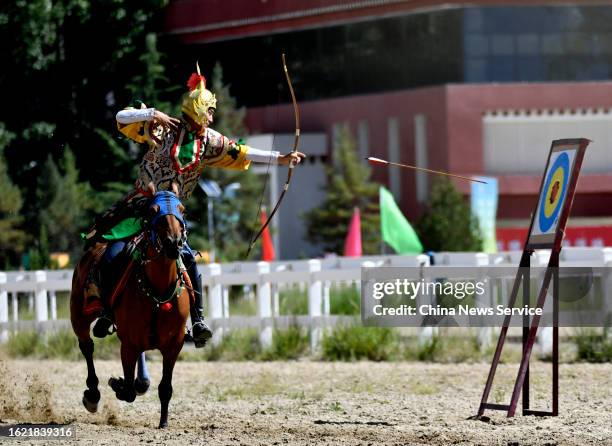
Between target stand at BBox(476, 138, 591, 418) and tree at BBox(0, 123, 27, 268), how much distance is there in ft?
87.9

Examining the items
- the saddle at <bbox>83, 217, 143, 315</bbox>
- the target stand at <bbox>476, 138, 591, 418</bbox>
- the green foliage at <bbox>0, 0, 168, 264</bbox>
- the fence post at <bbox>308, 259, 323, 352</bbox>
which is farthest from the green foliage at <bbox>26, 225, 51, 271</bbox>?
the target stand at <bbox>476, 138, 591, 418</bbox>

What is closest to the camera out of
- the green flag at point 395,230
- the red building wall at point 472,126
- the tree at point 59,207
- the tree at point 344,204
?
the green flag at point 395,230

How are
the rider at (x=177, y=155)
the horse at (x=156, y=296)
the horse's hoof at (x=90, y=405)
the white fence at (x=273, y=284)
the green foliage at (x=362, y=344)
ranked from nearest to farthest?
the horse at (x=156, y=296)
the rider at (x=177, y=155)
the horse's hoof at (x=90, y=405)
the green foliage at (x=362, y=344)
the white fence at (x=273, y=284)

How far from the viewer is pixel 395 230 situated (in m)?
28.0

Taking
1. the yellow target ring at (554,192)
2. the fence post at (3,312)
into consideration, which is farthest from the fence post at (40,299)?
the yellow target ring at (554,192)

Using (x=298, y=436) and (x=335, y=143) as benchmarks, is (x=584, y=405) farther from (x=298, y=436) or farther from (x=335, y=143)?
(x=335, y=143)

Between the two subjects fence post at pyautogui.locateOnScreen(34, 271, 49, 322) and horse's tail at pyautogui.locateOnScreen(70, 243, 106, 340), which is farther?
fence post at pyautogui.locateOnScreen(34, 271, 49, 322)

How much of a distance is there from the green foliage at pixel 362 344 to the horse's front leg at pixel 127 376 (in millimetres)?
6207

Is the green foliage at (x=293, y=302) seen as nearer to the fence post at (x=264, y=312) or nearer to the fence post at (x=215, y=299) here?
the fence post at (x=264, y=312)

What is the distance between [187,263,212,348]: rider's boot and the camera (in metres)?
11.7

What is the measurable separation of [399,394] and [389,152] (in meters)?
27.9

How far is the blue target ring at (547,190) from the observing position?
37.5 ft

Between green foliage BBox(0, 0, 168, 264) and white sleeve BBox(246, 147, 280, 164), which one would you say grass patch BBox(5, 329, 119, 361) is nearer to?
white sleeve BBox(246, 147, 280, 164)

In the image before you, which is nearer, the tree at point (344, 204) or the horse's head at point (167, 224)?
the horse's head at point (167, 224)
